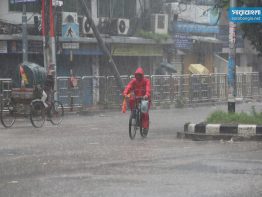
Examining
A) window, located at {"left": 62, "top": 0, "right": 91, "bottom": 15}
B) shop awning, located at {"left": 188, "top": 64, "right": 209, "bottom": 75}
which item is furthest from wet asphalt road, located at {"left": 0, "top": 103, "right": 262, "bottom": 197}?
shop awning, located at {"left": 188, "top": 64, "right": 209, "bottom": 75}

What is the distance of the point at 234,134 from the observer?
13742 mm

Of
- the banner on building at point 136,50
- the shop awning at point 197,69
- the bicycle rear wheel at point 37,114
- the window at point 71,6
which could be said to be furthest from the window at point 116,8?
the bicycle rear wheel at point 37,114

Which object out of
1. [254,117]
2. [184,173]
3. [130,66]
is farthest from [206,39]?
[184,173]

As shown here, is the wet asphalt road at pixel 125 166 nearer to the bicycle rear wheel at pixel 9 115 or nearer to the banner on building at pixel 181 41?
the bicycle rear wheel at pixel 9 115

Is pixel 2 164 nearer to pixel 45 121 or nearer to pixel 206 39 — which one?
pixel 45 121

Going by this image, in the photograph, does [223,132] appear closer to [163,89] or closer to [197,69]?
[163,89]

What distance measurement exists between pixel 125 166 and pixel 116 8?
25.5 metres

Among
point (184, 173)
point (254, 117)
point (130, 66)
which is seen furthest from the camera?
point (130, 66)

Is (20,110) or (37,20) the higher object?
(37,20)

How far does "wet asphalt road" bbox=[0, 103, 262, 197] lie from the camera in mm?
7812

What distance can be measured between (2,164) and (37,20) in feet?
63.9

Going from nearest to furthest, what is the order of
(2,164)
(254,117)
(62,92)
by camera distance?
1. (2,164)
2. (254,117)
3. (62,92)

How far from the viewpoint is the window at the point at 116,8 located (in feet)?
111

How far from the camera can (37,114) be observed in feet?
60.7
